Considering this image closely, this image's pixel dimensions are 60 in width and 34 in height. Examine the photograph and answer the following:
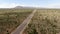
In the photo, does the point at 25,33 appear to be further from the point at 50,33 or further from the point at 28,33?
the point at 50,33

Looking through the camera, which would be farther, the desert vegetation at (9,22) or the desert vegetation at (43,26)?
the desert vegetation at (9,22)

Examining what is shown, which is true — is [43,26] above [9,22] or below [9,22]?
above

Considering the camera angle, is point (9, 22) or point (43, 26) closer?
point (43, 26)

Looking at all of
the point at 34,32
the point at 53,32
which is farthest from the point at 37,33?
the point at 53,32

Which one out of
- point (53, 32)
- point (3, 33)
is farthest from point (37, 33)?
point (3, 33)

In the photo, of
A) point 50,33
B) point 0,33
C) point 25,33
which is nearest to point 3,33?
point 0,33

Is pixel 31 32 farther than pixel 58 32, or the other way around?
pixel 58 32

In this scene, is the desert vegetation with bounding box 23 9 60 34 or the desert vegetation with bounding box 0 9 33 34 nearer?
the desert vegetation with bounding box 23 9 60 34

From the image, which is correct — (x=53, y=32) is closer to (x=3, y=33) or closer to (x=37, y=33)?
(x=37, y=33)
